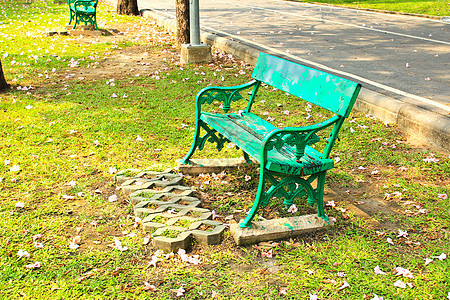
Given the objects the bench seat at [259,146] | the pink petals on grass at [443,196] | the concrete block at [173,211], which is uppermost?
the bench seat at [259,146]

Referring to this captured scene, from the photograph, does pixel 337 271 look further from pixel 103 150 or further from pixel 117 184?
pixel 103 150

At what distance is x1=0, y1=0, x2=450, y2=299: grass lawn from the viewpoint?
2734 millimetres

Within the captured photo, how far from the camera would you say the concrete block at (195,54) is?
812 cm

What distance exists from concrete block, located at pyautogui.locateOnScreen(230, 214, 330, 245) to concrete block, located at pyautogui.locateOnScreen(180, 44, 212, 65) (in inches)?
213

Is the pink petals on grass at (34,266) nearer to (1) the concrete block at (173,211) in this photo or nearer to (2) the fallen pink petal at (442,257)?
(1) the concrete block at (173,211)

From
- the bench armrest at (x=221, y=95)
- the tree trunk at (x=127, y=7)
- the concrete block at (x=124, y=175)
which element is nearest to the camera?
the concrete block at (x=124, y=175)

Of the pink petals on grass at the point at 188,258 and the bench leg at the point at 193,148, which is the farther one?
the bench leg at the point at 193,148

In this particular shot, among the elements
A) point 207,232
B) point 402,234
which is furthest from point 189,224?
point 402,234

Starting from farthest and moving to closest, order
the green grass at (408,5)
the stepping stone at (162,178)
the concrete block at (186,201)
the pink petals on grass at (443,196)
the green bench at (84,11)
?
the green grass at (408,5) → the green bench at (84,11) → the stepping stone at (162,178) → the pink petals on grass at (443,196) → the concrete block at (186,201)

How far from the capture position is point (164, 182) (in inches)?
151

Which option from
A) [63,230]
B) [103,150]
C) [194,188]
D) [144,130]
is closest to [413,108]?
[194,188]

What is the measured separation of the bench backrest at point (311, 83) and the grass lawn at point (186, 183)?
0.88 m

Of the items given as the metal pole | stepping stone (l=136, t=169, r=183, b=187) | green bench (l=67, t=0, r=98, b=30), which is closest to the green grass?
the metal pole

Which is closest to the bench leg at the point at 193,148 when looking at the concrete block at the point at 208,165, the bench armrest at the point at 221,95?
the concrete block at the point at 208,165
